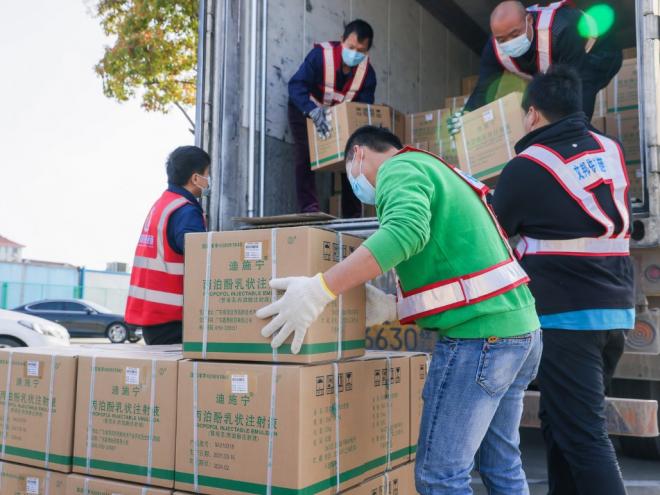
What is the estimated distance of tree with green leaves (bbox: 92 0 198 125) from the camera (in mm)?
10031

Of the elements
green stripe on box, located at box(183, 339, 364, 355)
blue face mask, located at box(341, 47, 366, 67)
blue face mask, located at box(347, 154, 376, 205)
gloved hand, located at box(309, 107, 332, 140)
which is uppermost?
blue face mask, located at box(341, 47, 366, 67)

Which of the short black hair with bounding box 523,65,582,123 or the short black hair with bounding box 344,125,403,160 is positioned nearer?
the short black hair with bounding box 344,125,403,160

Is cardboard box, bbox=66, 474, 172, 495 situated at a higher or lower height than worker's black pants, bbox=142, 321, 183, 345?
lower

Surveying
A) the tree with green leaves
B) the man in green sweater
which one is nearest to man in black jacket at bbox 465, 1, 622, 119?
the man in green sweater

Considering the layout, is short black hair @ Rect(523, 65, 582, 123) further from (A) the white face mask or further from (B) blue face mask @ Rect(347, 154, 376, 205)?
(A) the white face mask

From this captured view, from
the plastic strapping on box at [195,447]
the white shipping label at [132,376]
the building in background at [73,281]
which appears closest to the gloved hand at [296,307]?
the plastic strapping on box at [195,447]

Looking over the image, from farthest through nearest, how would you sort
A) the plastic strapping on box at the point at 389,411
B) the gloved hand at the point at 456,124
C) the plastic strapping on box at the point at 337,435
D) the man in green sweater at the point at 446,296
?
the gloved hand at the point at 456,124 → the plastic strapping on box at the point at 389,411 → the plastic strapping on box at the point at 337,435 → the man in green sweater at the point at 446,296

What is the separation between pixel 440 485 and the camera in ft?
6.57

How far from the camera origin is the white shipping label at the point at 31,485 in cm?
268

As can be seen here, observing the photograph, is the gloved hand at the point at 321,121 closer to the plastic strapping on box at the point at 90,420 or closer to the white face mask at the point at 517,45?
the white face mask at the point at 517,45

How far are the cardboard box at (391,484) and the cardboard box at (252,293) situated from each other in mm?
458

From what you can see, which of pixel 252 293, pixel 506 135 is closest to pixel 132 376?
pixel 252 293

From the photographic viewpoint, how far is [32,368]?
2.78 m

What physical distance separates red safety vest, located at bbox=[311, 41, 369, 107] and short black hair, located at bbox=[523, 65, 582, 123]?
183cm
